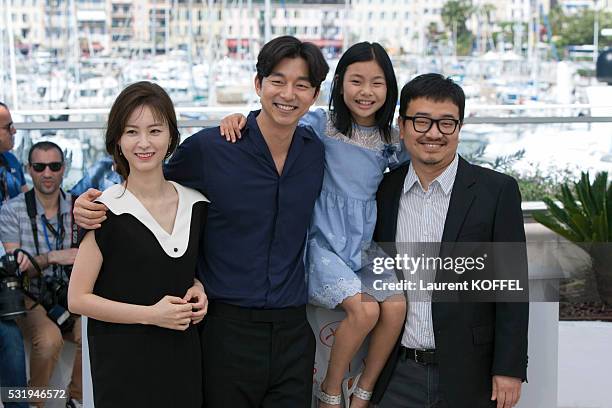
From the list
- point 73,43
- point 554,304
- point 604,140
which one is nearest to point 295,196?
point 554,304

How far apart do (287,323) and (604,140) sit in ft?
21.6

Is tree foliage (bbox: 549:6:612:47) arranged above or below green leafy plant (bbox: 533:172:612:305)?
above

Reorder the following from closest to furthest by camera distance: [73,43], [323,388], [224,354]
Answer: [224,354] → [323,388] → [73,43]

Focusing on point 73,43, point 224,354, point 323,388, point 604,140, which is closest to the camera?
point 224,354

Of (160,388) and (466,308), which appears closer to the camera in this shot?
(160,388)

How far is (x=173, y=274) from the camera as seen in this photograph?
7.26 feet

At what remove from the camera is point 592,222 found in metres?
5.24

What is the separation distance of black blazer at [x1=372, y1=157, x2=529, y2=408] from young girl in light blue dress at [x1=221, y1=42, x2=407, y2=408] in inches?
7.1

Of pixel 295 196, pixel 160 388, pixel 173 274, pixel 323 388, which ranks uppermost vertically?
pixel 295 196

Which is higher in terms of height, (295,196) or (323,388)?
(295,196)

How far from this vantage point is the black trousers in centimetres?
233

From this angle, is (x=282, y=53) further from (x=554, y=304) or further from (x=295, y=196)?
(x=554, y=304)

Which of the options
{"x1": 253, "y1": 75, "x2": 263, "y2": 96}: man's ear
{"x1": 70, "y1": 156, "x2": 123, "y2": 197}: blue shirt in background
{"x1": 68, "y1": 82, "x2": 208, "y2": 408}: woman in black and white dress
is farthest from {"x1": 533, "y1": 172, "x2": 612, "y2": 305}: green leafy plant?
{"x1": 68, "y1": 82, "x2": 208, "y2": 408}: woman in black and white dress

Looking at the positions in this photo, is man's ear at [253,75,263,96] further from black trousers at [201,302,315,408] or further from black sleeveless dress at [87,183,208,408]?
black trousers at [201,302,315,408]
